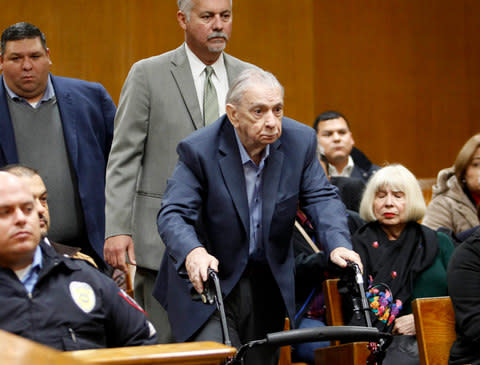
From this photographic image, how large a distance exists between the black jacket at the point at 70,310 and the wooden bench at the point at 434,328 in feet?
3.38

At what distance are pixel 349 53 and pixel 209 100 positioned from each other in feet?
13.3

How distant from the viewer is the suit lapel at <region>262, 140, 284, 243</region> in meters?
2.54

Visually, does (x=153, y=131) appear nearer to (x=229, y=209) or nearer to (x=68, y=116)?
(x=68, y=116)

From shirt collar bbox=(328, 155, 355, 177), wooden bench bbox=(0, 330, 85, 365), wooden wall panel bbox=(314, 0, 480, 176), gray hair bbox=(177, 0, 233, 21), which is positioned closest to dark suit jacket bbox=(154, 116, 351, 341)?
gray hair bbox=(177, 0, 233, 21)

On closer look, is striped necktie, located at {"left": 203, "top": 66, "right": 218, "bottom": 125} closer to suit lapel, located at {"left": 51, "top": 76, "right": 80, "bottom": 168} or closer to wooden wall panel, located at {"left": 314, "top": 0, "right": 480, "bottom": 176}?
suit lapel, located at {"left": 51, "top": 76, "right": 80, "bottom": 168}

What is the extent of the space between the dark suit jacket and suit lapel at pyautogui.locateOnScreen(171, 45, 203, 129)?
432 millimetres

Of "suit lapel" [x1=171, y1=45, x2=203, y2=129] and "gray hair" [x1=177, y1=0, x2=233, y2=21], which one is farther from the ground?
"gray hair" [x1=177, y1=0, x2=233, y2=21]

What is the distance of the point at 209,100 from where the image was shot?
3119 mm

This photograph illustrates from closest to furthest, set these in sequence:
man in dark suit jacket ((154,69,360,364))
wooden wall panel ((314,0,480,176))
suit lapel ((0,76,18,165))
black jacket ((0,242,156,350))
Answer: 1. black jacket ((0,242,156,350))
2. man in dark suit jacket ((154,69,360,364))
3. suit lapel ((0,76,18,165))
4. wooden wall panel ((314,0,480,176))

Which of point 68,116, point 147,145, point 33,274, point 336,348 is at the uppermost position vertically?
point 68,116

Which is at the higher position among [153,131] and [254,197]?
[153,131]

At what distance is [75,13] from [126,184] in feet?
8.71

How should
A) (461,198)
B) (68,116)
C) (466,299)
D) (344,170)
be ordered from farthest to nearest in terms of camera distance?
(344,170) < (461,198) < (68,116) < (466,299)

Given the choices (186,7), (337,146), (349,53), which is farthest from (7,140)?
(349,53)
